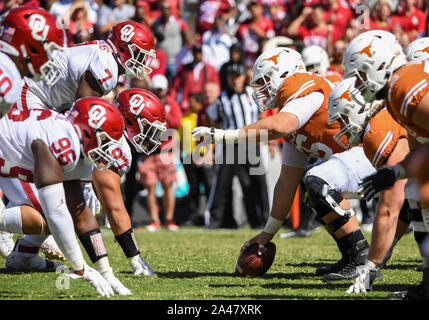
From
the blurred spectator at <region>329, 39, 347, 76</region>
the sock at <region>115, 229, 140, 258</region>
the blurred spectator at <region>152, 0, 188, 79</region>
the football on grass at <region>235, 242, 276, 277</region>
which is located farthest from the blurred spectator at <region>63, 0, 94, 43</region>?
the football on grass at <region>235, 242, 276, 277</region>

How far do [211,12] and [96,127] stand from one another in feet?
26.7

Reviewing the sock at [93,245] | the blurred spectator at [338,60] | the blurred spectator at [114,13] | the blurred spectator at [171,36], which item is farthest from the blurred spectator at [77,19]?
the sock at [93,245]

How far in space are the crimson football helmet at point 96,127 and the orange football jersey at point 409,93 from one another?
66.8 inches

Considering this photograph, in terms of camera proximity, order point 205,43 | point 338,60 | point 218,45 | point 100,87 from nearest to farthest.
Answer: point 100,87
point 338,60
point 218,45
point 205,43

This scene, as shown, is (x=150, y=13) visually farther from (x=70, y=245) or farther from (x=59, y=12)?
(x=70, y=245)

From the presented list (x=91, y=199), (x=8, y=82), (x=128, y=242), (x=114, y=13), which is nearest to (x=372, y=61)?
(x=8, y=82)

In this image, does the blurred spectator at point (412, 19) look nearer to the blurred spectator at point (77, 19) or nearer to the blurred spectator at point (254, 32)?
the blurred spectator at point (254, 32)

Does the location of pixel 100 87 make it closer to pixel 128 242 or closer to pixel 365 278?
pixel 128 242

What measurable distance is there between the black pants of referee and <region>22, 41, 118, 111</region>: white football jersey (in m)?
4.48

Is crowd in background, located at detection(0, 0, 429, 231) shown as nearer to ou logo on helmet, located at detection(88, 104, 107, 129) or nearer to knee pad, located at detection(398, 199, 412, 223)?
knee pad, located at detection(398, 199, 412, 223)

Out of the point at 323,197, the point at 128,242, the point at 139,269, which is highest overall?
the point at 323,197

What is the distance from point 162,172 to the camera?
1031cm

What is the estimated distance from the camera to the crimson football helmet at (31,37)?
4449 millimetres
